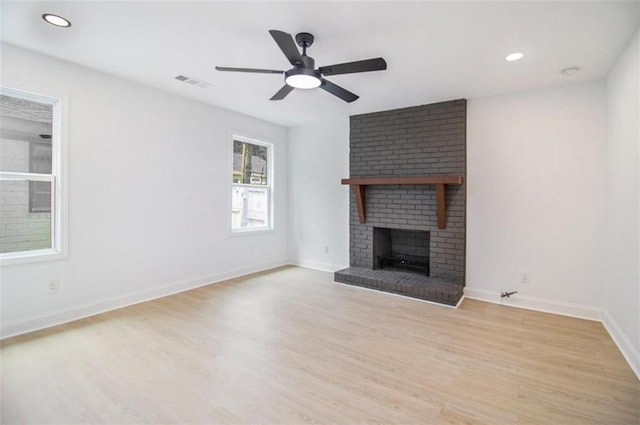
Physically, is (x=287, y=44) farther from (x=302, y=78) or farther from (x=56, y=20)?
(x=56, y=20)

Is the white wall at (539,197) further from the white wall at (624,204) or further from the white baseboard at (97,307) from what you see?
the white baseboard at (97,307)

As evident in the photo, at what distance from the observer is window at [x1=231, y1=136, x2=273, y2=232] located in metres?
4.91

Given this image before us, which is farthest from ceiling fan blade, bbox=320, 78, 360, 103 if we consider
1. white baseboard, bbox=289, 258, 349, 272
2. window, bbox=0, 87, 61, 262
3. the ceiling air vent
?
white baseboard, bbox=289, 258, 349, 272

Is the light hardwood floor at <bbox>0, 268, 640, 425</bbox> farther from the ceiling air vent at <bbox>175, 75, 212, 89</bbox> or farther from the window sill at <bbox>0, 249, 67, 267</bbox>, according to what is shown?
the ceiling air vent at <bbox>175, 75, 212, 89</bbox>

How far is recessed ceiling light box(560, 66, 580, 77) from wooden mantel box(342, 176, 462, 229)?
1394 millimetres

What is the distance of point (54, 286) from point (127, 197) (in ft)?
3.53

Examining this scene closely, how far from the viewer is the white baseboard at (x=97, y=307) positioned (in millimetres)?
2744

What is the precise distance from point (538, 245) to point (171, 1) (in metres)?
4.17

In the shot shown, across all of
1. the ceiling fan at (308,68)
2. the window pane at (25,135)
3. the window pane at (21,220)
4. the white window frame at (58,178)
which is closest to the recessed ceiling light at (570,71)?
the ceiling fan at (308,68)

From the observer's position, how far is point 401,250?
189 inches

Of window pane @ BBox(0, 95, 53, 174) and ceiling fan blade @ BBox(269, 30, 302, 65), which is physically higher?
ceiling fan blade @ BBox(269, 30, 302, 65)

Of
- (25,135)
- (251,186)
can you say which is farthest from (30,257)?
(251,186)

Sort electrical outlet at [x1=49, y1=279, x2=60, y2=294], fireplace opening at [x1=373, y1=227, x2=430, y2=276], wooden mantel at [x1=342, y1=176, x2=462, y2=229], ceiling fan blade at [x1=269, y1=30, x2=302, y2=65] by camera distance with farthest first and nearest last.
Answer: fireplace opening at [x1=373, y1=227, x2=430, y2=276] < wooden mantel at [x1=342, y1=176, x2=462, y2=229] < electrical outlet at [x1=49, y1=279, x2=60, y2=294] < ceiling fan blade at [x1=269, y1=30, x2=302, y2=65]

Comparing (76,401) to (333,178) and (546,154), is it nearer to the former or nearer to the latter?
(333,178)
